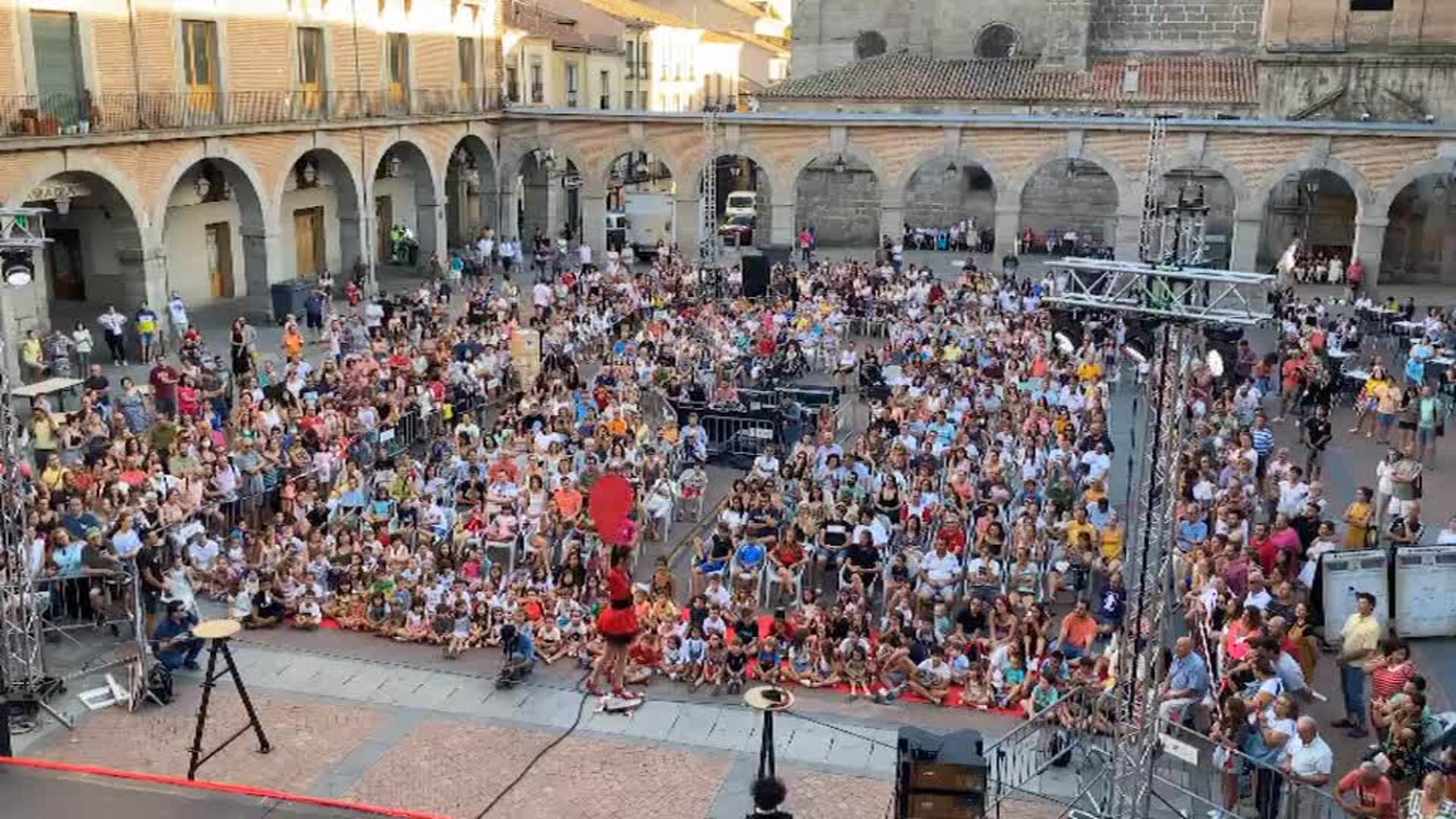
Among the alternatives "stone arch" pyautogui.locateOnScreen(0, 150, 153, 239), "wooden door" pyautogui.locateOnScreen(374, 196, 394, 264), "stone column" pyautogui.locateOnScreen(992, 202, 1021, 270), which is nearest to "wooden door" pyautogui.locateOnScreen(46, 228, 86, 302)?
"stone arch" pyautogui.locateOnScreen(0, 150, 153, 239)

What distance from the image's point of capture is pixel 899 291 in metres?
30.1

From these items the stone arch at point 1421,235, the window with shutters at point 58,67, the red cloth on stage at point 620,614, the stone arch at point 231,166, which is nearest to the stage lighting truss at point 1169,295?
the red cloth on stage at point 620,614

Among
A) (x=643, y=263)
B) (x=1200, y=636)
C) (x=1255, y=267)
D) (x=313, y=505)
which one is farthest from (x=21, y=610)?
(x=1255, y=267)

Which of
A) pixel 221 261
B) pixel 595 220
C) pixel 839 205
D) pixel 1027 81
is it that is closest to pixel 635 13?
pixel 839 205

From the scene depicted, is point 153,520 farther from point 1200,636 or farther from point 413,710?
point 1200,636

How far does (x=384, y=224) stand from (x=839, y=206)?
16.0 m

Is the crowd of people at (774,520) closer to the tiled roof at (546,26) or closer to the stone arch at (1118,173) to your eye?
the stone arch at (1118,173)

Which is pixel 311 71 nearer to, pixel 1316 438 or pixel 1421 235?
pixel 1316 438

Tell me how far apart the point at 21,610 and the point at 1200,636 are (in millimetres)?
11335

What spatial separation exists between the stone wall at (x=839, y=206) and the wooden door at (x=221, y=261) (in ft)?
66.1

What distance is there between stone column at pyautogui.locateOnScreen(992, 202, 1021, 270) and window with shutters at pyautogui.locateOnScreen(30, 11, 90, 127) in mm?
22913

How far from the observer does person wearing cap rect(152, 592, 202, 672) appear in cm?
1329

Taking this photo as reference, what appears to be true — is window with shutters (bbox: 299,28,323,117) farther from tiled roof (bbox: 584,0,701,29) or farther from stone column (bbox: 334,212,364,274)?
tiled roof (bbox: 584,0,701,29)

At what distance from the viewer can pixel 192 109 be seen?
28.8 m
